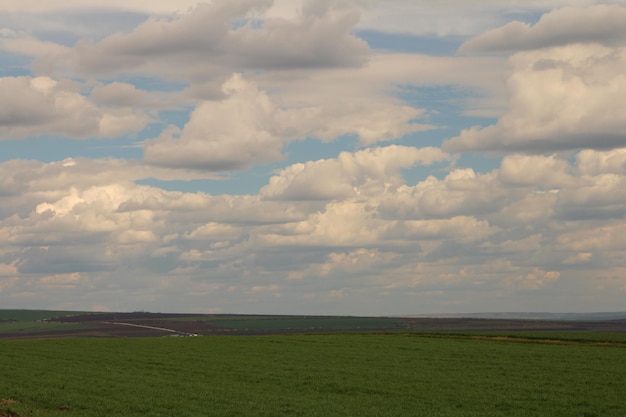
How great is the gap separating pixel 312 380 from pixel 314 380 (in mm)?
141

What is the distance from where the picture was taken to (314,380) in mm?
56531

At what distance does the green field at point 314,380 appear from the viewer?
43281 mm

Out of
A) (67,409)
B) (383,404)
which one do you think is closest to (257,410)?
(383,404)

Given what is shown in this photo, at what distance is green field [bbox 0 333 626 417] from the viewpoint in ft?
142

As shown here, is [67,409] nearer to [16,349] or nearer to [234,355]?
[234,355]

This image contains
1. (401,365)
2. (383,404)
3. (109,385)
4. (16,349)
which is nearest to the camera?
(383,404)

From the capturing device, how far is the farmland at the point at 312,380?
43312 millimetres

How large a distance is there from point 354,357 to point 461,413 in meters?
33.1

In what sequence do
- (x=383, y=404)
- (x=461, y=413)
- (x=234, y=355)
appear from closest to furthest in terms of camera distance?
(x=461, y=413)
(x=383, y=404)
(x=234, y=355)

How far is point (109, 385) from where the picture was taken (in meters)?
52.6

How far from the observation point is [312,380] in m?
56.5

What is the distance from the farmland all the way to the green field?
85 millimetres

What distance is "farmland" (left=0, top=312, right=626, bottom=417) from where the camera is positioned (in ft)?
142

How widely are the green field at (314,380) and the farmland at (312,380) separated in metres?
0.09
